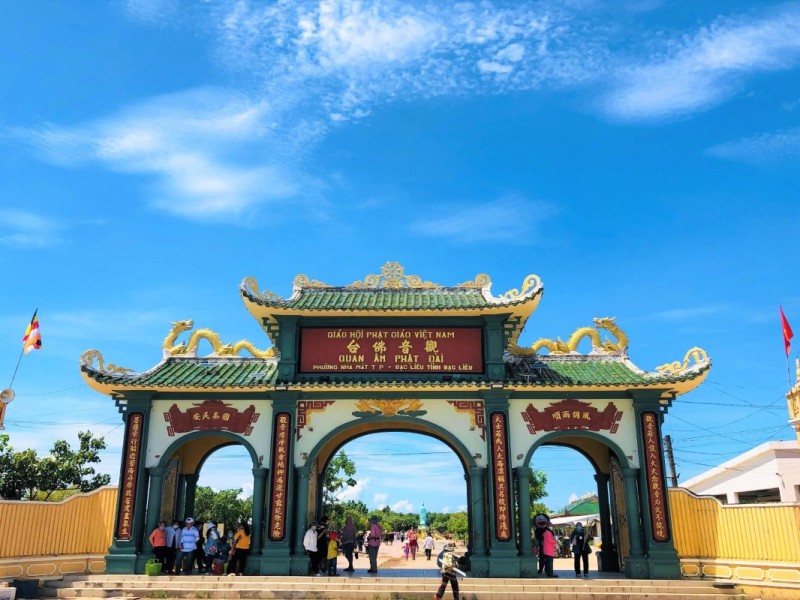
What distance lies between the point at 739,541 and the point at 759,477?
678 inches

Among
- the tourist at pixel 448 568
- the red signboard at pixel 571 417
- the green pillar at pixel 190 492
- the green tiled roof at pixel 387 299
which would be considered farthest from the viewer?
the green pillar at pixel 190 492

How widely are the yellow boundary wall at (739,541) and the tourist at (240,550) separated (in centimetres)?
872

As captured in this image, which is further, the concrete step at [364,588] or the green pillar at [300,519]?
the green pillar at [300,519]

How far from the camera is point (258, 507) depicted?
1377 cm

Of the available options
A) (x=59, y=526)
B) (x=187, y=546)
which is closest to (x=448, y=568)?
(x=187, y=546)

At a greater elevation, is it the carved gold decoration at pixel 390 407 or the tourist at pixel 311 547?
the carved gold decoration at pixel 390 407

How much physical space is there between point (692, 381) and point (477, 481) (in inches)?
195

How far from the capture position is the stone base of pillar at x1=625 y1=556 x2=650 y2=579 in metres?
13.2

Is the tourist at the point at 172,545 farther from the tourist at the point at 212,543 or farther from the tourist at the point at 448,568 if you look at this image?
the tourist at the point at 448,568

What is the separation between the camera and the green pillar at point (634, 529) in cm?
1323

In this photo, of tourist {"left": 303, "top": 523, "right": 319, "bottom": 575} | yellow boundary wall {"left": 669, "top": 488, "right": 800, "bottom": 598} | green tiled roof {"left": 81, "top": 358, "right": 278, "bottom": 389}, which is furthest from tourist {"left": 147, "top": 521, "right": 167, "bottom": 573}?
yellow boundary wall {"left": 669, "top": 488, "right": 800, "bottom": 598}

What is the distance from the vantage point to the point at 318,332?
1498cm

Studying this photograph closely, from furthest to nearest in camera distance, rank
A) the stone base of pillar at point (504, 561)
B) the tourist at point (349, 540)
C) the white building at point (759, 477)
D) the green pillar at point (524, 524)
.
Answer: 1. the white building at point (759, 477)
2. the tourist at point (349, 540)
3. the green pillar at point (524, 524)
4. the stone base of pillar at point (504, 561)

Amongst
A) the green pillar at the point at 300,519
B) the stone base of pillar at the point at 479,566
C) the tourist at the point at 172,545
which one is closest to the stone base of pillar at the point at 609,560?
the stone base of pillar at the point at 479,566
